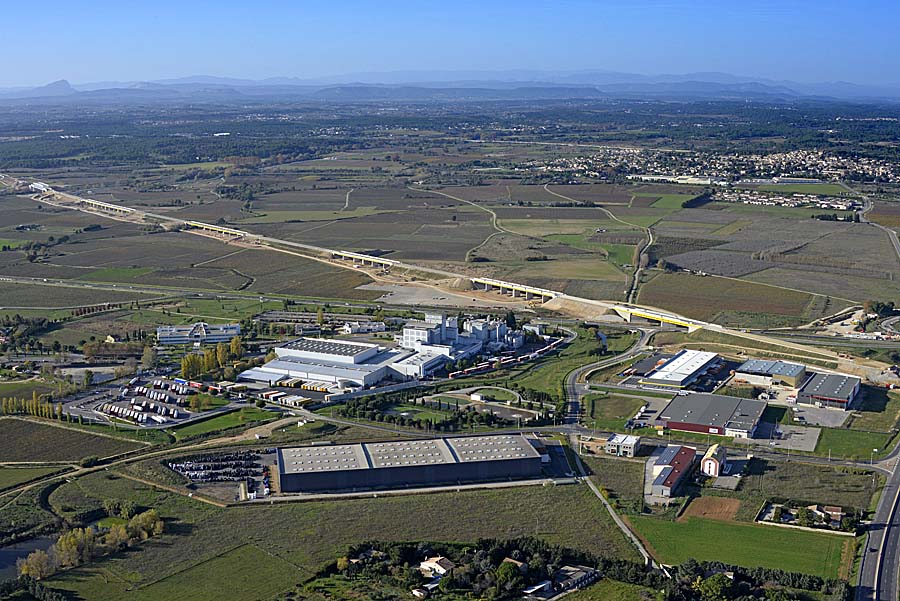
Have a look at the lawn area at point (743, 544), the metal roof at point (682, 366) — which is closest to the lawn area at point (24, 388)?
the metal roof at point (682, 366)

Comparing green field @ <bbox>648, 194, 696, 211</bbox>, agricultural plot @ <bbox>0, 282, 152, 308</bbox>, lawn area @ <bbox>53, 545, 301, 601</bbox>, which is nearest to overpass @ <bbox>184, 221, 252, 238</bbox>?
agricultural plot @ <bbox>0, 282, 152, 308</bbox>

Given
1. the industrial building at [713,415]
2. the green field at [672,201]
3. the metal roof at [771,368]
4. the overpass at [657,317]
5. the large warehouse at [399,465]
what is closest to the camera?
the large warehouse at [399,465]

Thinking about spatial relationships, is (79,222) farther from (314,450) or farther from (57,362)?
(314,450)

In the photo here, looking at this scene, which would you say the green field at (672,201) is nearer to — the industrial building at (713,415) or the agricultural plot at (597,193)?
the agricultural plot at (597,193)

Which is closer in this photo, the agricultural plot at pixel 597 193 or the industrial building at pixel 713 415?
the industrial building at pixel 713 415

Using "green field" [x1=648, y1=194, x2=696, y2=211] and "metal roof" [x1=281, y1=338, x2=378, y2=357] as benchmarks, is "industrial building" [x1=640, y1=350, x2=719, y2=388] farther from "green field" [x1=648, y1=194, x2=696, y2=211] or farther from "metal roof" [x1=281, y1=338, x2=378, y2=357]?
"green field" [x1=648, y1=194, x2=696, y2=211]

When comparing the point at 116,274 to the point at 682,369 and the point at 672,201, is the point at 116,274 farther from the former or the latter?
→ the point at 672,201

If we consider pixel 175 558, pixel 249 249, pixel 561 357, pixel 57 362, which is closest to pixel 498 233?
pixel 249 249

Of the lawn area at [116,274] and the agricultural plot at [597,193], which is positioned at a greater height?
the agricultural plot at [597,193]
